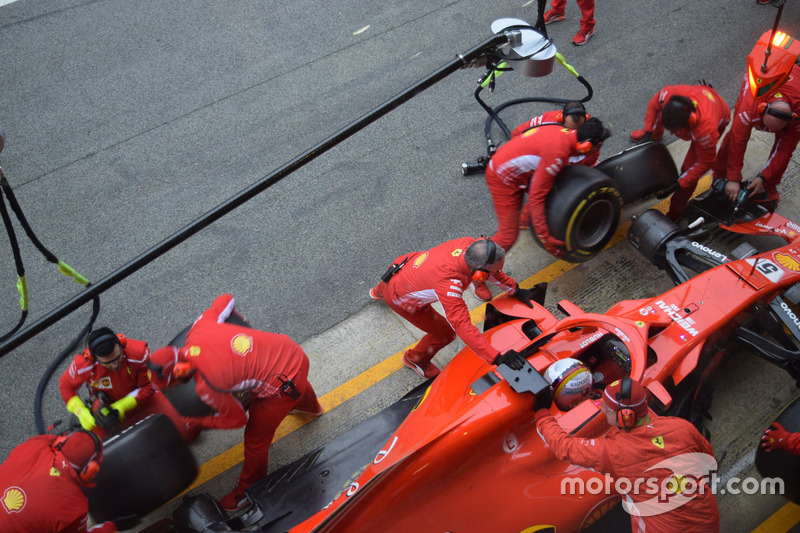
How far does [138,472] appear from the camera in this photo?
13.0 ft

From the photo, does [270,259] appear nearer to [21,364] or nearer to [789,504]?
[21,364]

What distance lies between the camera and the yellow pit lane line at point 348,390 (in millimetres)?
4836

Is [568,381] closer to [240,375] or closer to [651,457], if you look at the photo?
[651,457]

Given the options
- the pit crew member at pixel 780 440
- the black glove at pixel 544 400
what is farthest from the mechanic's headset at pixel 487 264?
the pit crew member at pixel 780 440

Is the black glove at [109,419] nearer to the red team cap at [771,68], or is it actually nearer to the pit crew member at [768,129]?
the pit crew member at [768,129]

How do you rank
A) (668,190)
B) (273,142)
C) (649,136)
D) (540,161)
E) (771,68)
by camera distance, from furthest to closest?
1. (273,142)
2. (649,136)
3. (668,190)
4. (771,68)
5. (540,161)

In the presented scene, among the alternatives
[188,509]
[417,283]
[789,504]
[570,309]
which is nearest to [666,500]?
[570,309]

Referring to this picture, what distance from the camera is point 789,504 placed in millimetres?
4660

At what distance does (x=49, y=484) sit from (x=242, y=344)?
1363 millimetres

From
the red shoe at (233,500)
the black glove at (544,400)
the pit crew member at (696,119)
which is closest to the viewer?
the black glove at (544,400)

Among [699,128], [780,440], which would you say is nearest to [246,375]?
[780,440]

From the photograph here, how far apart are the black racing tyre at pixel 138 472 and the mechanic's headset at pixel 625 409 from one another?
2.84 m

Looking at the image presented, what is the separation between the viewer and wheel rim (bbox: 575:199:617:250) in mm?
5344

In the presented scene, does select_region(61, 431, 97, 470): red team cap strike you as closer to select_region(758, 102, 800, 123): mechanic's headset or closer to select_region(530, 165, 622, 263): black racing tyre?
select_region(530, 165, 622, 263): black racing tyre
